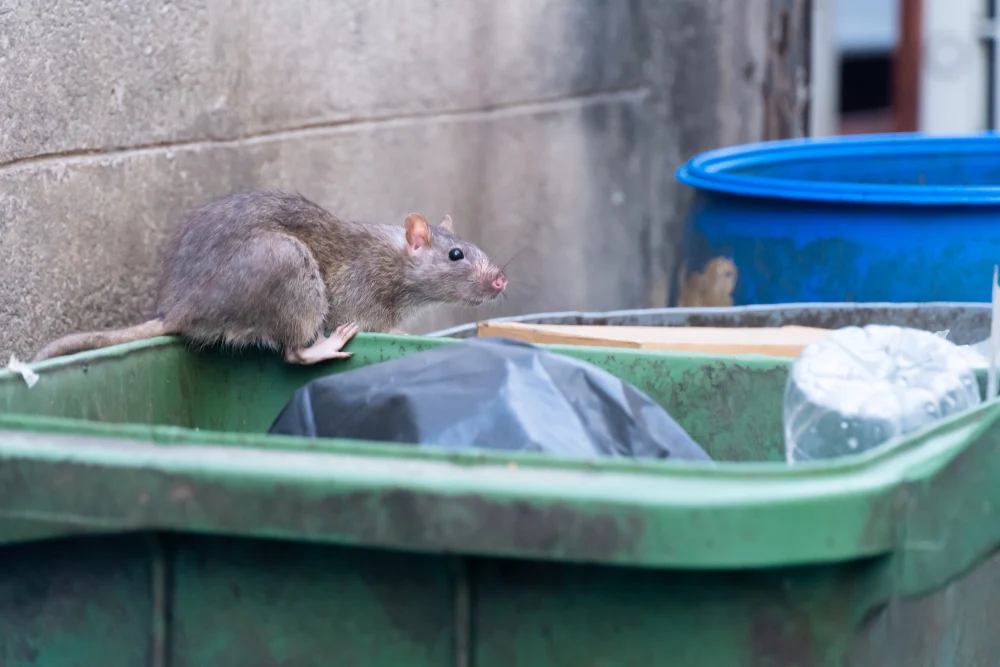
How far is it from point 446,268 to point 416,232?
154 millimetres

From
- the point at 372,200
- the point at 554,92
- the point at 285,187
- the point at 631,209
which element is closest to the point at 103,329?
the point at 285,187

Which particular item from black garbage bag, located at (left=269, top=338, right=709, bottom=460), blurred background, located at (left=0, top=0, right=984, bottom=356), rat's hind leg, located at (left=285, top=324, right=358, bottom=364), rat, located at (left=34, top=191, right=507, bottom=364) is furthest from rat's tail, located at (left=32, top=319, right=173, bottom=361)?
black garbage bag, located at (left=269, top=338, right=709, bottom=460)

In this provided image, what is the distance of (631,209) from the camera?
17.7ft

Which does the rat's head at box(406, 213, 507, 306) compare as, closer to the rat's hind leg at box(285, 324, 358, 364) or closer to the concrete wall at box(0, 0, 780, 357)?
the concrete wall at box(0, 0, 780, 357)

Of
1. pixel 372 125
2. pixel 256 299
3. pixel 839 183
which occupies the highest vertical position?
pixel 372 125

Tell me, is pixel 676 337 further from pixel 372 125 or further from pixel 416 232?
pixel 372 125

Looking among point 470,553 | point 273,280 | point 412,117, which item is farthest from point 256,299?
point 412,117

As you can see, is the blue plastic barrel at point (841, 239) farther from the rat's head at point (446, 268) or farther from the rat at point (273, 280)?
the rat at point (273, 280)

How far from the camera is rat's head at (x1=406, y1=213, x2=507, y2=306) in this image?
11.3 ft

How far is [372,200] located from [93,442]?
2619mm

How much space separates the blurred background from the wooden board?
889mm

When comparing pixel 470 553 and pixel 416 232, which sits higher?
pixel 416 232

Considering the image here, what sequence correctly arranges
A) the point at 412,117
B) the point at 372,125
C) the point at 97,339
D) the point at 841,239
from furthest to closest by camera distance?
the point at 412,117
the point at 372,125
the point at 841,239
the point at 97,339

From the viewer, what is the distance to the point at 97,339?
2.56m
